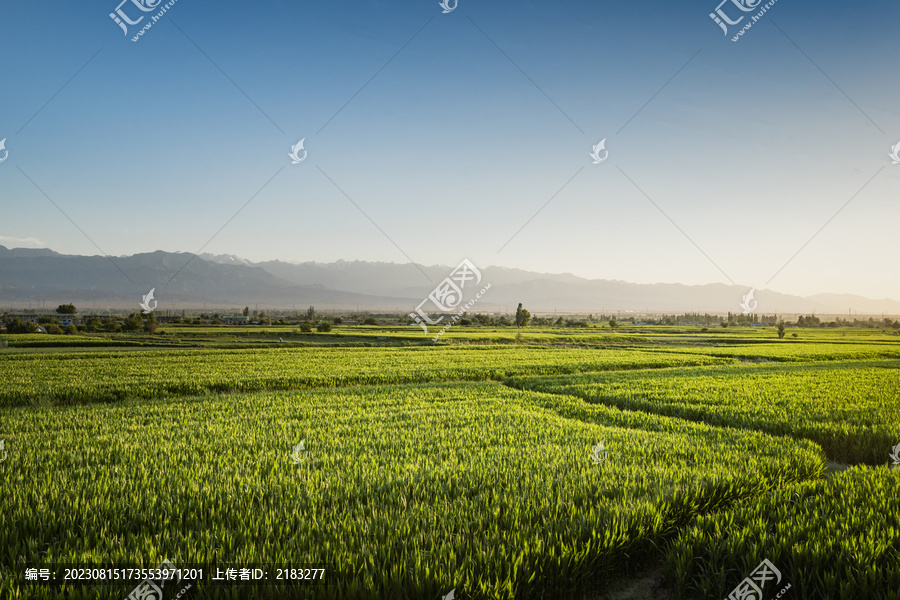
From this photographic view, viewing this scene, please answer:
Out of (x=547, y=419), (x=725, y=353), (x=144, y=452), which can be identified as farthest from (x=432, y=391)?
(x=725, y=353)

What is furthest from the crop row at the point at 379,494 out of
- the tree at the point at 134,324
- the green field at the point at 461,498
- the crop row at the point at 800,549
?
the tree at the point at 134,324

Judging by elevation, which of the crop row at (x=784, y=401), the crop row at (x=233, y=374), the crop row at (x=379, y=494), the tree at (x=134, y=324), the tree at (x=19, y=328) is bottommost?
the tree at (x=19, y=328)

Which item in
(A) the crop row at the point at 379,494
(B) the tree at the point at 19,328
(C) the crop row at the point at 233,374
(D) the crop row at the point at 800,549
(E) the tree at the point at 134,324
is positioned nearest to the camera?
(A) the crop row at the point at 379,494

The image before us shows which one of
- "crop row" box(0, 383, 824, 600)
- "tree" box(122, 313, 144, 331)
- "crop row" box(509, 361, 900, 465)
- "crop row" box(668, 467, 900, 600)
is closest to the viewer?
"crop row" box(0, 383, 824, 600)

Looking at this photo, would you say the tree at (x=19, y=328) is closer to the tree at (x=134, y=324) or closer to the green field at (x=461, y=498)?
the tree at (x=134, y=324)

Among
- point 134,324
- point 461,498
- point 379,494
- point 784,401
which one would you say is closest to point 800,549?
point 461,498

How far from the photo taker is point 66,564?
424 centimetres

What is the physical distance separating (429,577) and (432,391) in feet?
46.1

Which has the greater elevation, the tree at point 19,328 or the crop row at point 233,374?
the crop row at point 233,374

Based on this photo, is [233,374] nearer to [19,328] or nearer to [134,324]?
[19,328]

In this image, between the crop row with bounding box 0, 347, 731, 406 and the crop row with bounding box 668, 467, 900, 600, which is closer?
the crop row with bounding box 668, 467, 900, 600

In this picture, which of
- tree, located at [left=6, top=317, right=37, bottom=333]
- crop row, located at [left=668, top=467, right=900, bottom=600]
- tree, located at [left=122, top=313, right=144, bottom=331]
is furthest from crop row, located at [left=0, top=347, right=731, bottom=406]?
tree, located at [left=122, top=313, right=144, bottom=331]

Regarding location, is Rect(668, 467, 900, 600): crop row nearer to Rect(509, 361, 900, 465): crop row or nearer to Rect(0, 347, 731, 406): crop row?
Rect(509, 361, 900, 465): crop row

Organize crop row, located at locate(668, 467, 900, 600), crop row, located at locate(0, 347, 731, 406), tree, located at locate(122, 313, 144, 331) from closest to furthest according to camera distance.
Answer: crop row, located at locate(668, 467, 900, 600) < crop row, located at locate(0, 347, 731, 406) < tree, located at locate(122, 313, 144, 331)
